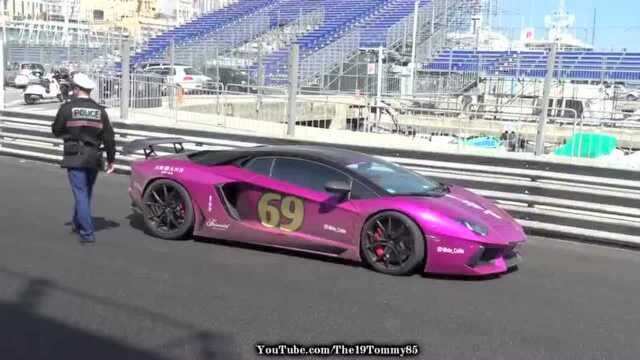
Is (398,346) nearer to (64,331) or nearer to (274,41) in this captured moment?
(64,331)

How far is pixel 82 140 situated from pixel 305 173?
2206 millimetres

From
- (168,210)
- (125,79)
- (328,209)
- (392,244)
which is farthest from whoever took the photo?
(125,79)

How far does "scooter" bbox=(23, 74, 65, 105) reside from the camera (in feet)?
78.8

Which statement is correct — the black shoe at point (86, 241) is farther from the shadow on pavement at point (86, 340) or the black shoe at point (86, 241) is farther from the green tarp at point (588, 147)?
the green tarp at point (588, 147)

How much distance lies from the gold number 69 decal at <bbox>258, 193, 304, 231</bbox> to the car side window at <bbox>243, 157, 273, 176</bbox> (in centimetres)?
26

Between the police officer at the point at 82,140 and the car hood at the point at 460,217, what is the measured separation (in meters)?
3.13

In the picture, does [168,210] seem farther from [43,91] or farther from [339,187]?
[43,91]

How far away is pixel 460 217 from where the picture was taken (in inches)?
242

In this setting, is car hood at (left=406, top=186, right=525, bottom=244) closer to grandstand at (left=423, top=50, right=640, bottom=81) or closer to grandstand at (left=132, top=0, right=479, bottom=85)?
grandstand at (left=132, top=0, right=479, bottom=85)

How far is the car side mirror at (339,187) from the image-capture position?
6.40 m

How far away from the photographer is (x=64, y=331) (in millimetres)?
4613

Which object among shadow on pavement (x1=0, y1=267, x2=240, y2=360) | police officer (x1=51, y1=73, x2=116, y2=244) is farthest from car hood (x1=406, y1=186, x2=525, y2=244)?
police officer (x1=51, y1=73, x2=116, y2=244)

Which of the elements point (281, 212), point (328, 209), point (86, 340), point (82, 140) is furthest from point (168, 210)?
point (86, 340)

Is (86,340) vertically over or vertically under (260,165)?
Answer: under
